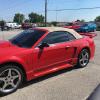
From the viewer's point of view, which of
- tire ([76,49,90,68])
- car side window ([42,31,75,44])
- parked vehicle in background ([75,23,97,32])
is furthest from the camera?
parked vehicle in background ([75,23,97,32])

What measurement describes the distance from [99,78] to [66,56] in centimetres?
108

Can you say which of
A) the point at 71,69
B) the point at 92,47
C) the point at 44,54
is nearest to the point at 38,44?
the point at 44,54

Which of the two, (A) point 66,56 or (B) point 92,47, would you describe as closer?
(A) point 66,56

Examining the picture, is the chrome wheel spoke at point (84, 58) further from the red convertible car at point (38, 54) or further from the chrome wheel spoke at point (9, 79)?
the chrome wheel spoke at point (9, 79)

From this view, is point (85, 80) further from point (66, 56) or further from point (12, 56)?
point (12, 56)

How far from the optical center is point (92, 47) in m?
7.11

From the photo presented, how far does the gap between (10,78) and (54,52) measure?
4.75ft

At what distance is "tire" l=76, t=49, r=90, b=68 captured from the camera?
6.65 m

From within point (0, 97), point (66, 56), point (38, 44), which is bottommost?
point (0, 97)

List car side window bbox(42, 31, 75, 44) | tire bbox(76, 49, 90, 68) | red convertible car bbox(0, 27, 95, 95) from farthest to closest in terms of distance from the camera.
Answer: tire bbox(76, 49, 90, 68), car side window bbox(42, 31, 75, 44), red convertible car bbox(0, 27, 95, 95)

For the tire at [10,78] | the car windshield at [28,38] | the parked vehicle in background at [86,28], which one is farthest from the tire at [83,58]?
the parked vehicle in background at [86,28]

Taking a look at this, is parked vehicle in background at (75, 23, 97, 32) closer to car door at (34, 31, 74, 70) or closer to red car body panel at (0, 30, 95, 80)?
red car body panel at (0, 30, 95, 80)

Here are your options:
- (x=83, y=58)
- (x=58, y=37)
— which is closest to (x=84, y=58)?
(x=83, y=58)

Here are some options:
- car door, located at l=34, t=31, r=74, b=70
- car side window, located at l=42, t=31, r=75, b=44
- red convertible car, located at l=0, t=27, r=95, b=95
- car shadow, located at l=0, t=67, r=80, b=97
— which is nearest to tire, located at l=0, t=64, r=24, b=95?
red convertible car, located at l=0, t=27, r=95, b=95
